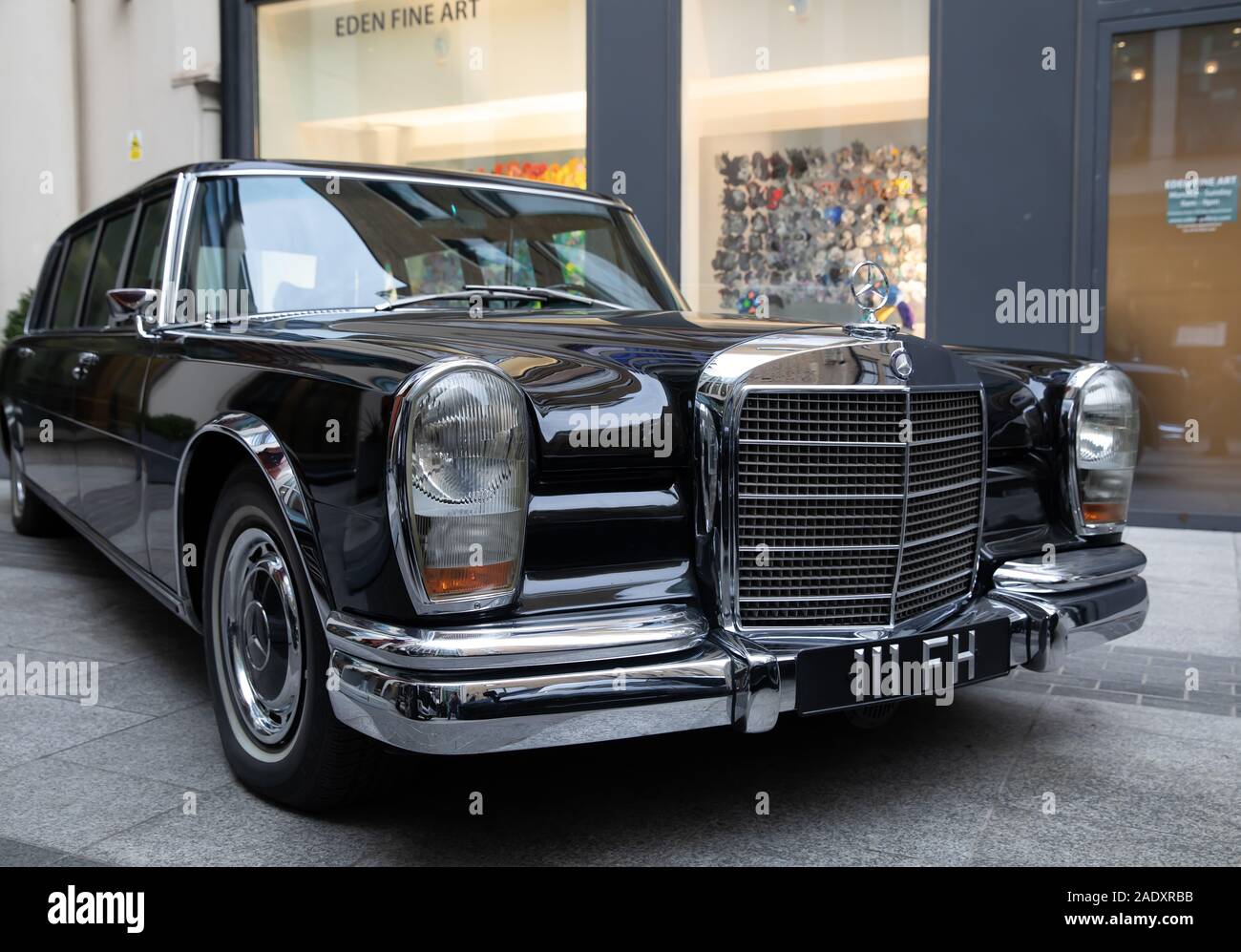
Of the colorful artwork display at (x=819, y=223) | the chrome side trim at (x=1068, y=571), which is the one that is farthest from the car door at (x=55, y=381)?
the colorful artwork display at (x=819, y=223)

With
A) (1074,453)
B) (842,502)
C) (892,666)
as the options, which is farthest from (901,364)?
(1074,453)

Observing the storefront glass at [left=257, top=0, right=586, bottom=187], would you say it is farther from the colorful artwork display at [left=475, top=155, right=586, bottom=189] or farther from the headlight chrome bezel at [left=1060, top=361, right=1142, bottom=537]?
the headlight chrome bezel at [left=1060, top=361, right=1142, bottom=537]

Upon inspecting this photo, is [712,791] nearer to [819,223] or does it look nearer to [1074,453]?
[1074,453]

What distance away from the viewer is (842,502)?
2.62m

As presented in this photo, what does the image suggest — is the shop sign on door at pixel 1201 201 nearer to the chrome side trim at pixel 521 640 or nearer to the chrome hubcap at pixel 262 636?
the chrome side trim at pixel 521 640

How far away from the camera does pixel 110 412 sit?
3797 millimetres

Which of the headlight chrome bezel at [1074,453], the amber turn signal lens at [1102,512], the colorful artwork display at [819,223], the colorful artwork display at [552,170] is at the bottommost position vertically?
the amber turn signal lens at [1102,512]

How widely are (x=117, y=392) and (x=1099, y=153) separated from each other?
592 centimetres

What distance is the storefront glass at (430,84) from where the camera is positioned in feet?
29.6

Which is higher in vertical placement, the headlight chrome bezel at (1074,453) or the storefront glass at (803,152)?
the storefront glass at (803,152)

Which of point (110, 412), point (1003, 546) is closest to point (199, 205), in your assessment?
point (110, 412)

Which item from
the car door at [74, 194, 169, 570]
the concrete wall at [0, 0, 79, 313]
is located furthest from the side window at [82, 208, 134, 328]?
the concrete wall at [0, 0, 79, 313]

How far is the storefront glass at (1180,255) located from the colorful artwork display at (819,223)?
1255 millimetres
